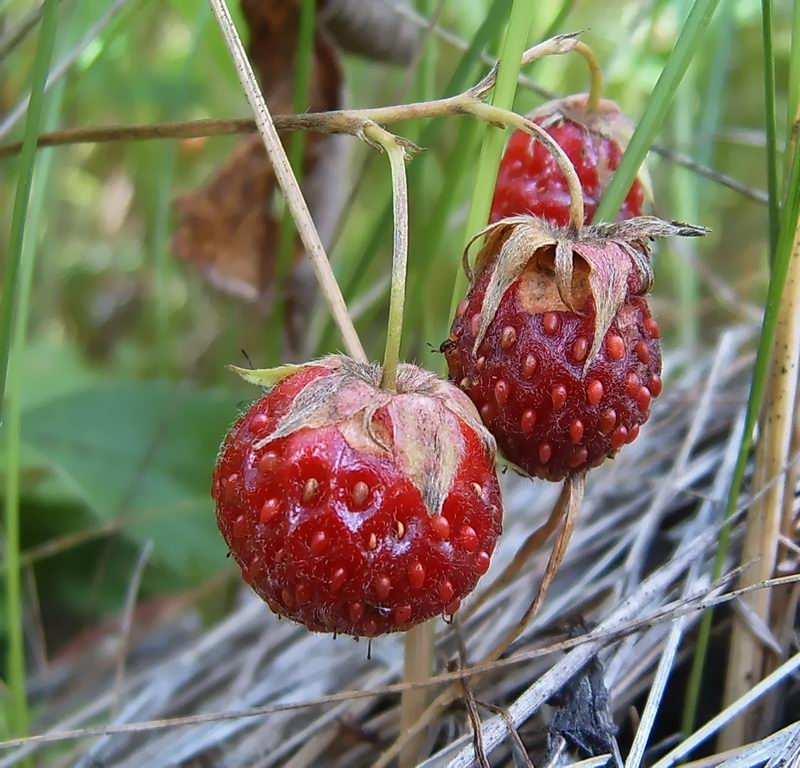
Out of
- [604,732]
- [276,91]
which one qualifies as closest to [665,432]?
[604,732]

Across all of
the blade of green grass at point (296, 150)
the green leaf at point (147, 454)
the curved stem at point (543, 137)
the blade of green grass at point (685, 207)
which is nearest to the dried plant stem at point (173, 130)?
the curved stem at point (543, 137)

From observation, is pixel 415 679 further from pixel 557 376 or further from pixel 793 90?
pixel 793 90

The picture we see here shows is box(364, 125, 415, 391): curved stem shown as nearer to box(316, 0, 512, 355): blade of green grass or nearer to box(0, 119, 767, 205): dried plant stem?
box(0, 119, 767, 205): dried plant stem

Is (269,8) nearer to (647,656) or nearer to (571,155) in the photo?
(571,155)

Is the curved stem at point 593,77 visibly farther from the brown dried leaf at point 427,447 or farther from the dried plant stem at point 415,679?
the dried plant stem at point 415,679

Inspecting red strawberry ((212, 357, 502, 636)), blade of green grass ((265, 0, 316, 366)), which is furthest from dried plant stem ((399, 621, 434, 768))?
blade of green grass ((265, 0, 316, 366))

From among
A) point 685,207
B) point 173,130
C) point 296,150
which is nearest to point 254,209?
point 296,150
